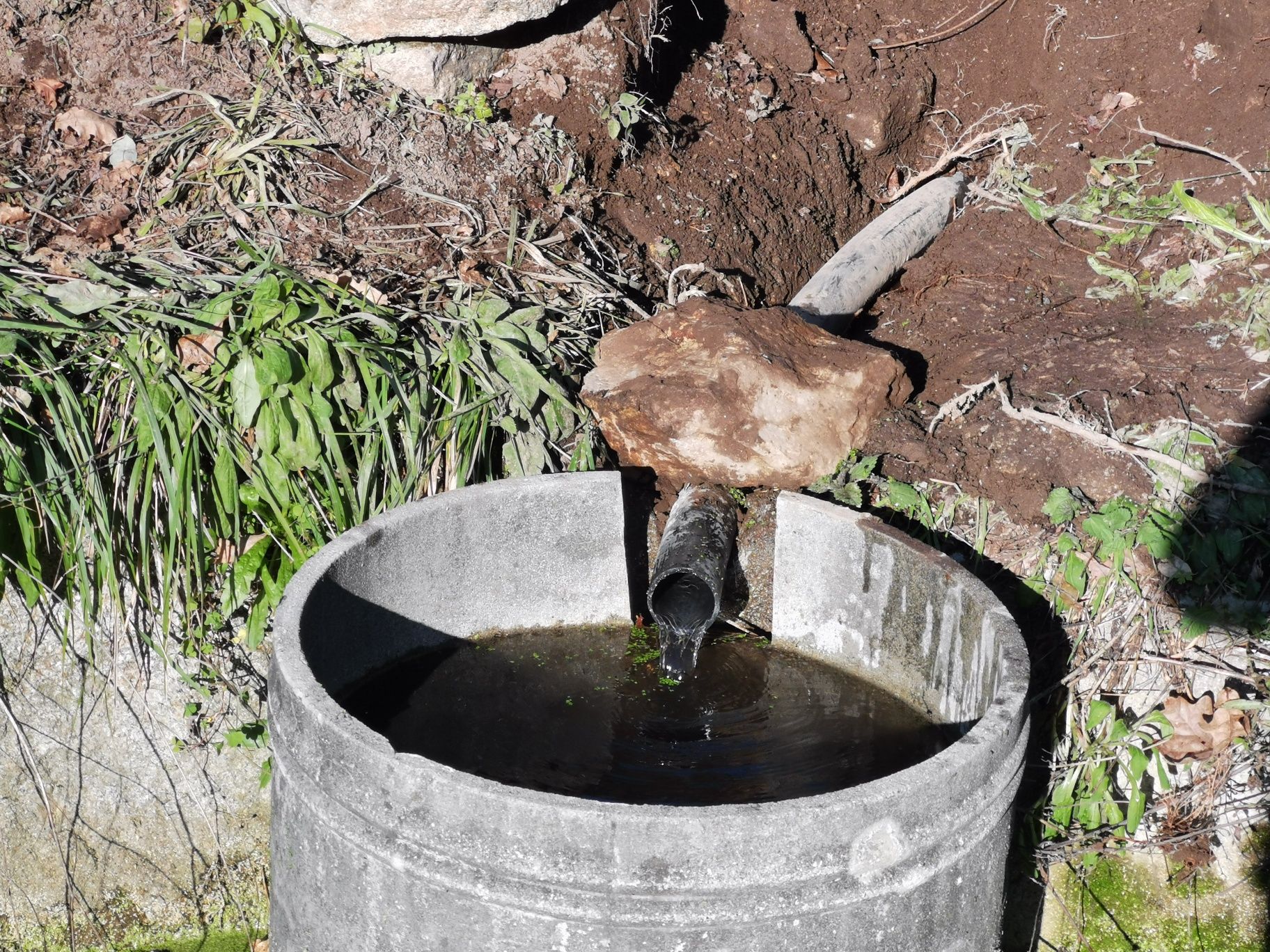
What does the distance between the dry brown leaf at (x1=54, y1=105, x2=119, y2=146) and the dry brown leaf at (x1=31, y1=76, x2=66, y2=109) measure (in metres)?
0.08

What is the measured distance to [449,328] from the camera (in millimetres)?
3020

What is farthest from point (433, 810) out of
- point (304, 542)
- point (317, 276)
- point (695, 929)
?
point (317, 276)

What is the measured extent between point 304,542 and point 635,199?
1724 mm

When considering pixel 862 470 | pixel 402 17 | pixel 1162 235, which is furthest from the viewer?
pixel 1162 235

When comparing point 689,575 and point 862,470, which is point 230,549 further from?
point 862,470

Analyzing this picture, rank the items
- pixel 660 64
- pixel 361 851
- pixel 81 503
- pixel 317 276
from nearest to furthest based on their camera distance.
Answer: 1. pixel 361 851
2. pixel 81 503
3. pixel 317 276
4. pixel 660 64

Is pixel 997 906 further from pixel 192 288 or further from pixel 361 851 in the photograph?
pixel 192 288

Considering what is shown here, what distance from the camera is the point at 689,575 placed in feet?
9.17

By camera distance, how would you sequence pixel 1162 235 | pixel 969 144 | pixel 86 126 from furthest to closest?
pixel 969 144 < pixel 1162 235 < pixel 86 126

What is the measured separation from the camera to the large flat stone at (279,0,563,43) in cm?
349

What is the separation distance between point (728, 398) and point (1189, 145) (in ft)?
7.95

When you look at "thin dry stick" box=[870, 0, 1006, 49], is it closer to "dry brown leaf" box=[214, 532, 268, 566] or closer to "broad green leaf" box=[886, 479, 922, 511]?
"broad green leaf" box=[886, 479, 922, 511]

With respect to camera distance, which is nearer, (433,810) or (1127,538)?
(433,810)

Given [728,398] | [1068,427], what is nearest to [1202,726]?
[1068,427]
